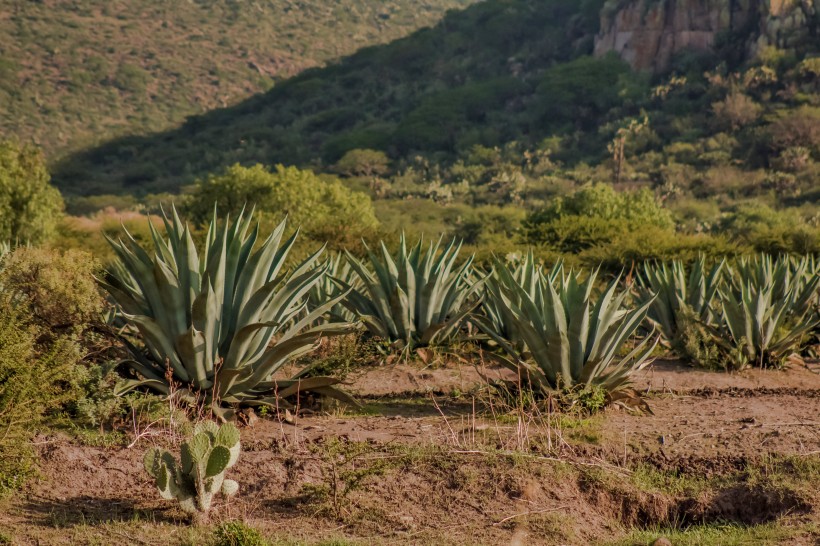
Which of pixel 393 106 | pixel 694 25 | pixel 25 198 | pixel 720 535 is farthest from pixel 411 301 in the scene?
pixel 393 106

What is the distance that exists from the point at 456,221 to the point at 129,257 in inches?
1694

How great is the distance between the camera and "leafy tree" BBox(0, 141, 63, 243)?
2634cm

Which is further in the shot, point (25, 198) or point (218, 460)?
point (25, 198)

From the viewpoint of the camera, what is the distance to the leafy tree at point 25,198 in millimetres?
26344

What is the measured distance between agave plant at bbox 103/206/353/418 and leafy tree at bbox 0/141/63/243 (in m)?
20.2

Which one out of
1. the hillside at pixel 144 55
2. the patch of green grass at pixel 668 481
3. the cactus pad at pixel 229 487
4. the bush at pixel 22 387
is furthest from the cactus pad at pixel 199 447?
the hillside at pixel 144 55

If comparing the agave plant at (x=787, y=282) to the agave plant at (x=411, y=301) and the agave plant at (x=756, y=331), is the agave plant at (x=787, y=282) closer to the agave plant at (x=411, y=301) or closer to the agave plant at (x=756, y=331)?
the agave plant at (x=756, y=331)

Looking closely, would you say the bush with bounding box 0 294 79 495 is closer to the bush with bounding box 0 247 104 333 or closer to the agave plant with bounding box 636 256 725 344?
the bush with bounding box 0 247 104 333

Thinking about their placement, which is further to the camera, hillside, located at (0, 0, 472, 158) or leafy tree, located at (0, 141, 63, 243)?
hillside, located at (0, 0, 472, 158)

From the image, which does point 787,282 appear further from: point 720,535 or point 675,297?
point 720,535

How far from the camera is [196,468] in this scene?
4.79m

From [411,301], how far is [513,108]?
7487 centimetres

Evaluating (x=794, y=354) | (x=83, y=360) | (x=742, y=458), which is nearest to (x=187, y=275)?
(x=83, y=360)

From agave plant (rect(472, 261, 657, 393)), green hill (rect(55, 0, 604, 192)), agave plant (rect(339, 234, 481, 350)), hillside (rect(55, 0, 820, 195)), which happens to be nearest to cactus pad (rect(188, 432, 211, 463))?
agave plant (rect(472, 261, 657, 393))
